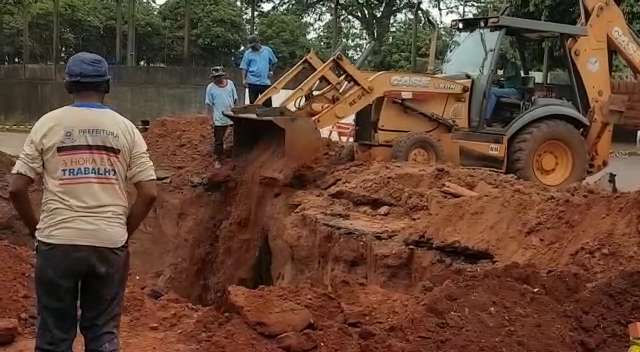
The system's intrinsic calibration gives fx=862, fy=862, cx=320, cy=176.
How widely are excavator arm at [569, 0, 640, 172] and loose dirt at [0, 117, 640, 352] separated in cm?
305

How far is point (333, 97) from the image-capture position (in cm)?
1105

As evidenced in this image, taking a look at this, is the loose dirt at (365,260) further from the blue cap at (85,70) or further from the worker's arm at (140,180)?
the blue cap at (85,70)

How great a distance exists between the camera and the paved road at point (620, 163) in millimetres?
15133

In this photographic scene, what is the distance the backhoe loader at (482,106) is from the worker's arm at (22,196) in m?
6.42

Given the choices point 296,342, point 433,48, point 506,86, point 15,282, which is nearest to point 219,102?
point 433,48

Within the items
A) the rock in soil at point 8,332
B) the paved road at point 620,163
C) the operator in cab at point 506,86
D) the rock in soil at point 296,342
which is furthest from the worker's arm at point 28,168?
the paved road at point 620,163

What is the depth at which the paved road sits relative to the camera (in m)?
15.1

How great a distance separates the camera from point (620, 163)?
18.8m

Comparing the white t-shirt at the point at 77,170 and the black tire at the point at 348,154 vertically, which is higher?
the white t-shirt at the point at 77,170

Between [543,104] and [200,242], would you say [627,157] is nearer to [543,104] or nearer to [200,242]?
[543,104]

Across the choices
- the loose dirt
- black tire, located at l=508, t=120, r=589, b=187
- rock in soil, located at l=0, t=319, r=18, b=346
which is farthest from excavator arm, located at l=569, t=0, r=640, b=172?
rock in soil, located at l=0, t=319, r=18, b=346

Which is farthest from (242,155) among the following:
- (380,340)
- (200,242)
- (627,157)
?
(627,157)

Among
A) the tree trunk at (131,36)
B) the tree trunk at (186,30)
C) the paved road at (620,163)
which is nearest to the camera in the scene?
the paved road at (620,163)

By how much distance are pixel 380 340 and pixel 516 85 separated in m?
7.44
